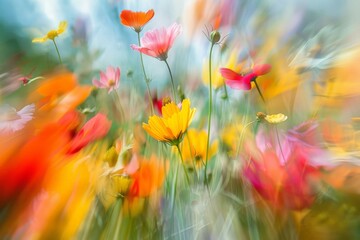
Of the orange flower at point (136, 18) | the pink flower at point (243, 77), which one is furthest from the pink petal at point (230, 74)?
the orange flower at point (136, 18)

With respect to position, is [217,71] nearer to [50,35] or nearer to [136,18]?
[136,18]

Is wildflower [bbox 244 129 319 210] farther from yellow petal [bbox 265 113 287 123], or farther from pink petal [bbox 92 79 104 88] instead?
pink petal [bbox 92 79 104 88]

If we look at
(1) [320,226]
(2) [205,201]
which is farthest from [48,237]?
(1) [320,226]

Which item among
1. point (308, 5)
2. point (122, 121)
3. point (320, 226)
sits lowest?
point (320, 226)

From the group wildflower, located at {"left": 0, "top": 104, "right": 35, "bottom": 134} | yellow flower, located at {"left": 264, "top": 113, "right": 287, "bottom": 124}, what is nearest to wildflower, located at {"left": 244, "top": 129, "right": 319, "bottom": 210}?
yellow flower, located at {"left": 264, "top": 113, "right": 287, "bottom": 124}

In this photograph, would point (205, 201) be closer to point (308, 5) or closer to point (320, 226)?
point (320, 226)

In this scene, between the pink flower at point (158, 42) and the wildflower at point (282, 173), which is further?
the pink flower at point (158, 42)

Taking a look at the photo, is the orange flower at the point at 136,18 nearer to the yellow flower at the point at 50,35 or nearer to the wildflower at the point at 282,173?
the yellow flower at the point at 50,35
